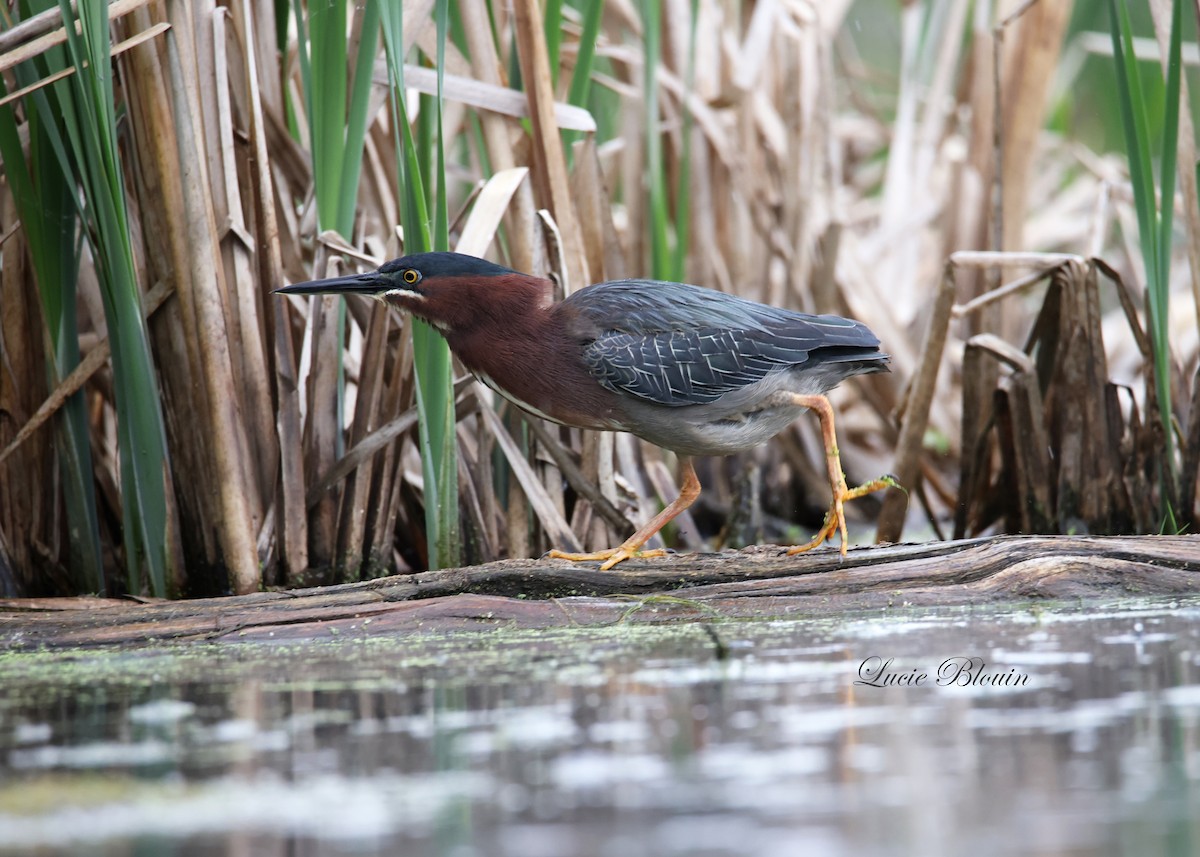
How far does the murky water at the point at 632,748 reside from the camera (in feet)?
5.57

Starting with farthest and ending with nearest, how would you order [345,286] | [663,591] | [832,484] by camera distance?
[832,484] → [345,286] → [663,591]

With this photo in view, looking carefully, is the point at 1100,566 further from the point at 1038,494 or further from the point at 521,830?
the point at 521,830

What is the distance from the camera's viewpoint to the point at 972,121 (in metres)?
6.79

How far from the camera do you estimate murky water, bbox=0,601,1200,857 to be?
170 cm

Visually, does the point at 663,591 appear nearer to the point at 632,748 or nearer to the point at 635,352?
the point at 635,352

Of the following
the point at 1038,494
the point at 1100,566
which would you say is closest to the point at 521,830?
the point at 1100,566

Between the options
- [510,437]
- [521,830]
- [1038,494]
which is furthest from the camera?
[1038,494]

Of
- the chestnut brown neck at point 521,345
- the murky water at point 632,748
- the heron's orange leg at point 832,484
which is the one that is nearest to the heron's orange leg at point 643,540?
the chestnut brown neck at point 521,345

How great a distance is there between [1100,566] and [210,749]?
2.48 metres

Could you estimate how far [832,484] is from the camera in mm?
4078

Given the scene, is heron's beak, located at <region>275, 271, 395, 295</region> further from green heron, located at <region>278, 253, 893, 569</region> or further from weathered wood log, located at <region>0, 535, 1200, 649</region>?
weathered wood log, located at <region>0, 535, 1200, 649</region>

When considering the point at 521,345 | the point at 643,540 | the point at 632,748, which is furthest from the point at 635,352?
the point at 632,748

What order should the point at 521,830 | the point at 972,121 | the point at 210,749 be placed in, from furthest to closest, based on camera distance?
the point at 972,121 < the point at 210,749 < the point at 521,830

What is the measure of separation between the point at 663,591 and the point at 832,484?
0.79 metres
